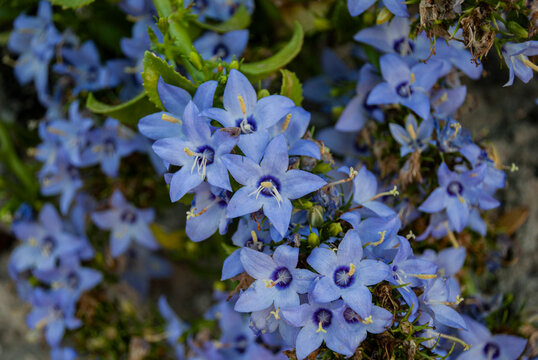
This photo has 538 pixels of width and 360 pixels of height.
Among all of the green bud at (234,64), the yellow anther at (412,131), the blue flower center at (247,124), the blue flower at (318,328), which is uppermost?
the green bud at (234,64)

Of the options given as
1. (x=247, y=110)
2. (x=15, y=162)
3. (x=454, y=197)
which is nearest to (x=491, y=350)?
(x=454, y=197)

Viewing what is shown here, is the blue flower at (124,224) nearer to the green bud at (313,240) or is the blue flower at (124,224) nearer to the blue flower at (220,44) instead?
the blue flower at (220,44)

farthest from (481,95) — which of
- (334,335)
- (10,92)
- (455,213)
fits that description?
(10,92)

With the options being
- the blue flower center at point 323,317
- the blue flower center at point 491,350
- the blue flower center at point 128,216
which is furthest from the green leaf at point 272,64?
the blue flower center at point 491,350

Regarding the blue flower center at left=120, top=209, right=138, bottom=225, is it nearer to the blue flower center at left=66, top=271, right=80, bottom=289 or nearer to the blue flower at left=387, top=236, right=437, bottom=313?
the blue flower center at left=66, top=271, right=80, bottom=289

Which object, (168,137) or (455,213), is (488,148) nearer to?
(455,213)

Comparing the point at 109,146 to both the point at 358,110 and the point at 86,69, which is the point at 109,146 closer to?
the point at 86,69
